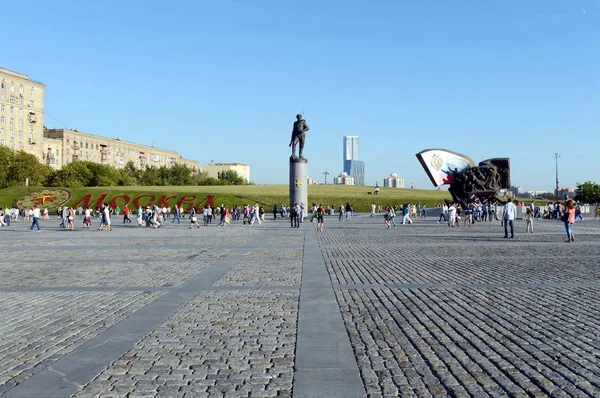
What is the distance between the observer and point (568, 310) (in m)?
7.88

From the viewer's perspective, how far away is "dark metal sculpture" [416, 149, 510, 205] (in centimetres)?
5306

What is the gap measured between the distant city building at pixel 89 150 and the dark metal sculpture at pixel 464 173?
7823 centimetres

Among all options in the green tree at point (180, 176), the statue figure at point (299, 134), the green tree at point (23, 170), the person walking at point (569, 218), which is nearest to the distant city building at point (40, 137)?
the green tree at point (23, 170)

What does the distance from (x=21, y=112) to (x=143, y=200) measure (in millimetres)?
44362

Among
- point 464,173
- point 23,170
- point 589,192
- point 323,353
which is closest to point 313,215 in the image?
point 464,173

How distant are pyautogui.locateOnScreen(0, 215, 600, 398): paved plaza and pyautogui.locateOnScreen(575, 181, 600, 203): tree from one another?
12161 cm

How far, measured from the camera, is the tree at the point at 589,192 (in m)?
120

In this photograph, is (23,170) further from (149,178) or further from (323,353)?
(323,353)

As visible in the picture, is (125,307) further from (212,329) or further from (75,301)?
(212,329)

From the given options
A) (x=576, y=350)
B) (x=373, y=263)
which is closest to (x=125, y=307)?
(x=576, y=350)

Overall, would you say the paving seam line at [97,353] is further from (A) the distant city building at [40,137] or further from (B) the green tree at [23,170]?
(A) the distant city building at [40,137]

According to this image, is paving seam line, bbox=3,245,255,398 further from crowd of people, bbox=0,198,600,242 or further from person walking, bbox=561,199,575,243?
crowd of people, bbox=0,198,600,242

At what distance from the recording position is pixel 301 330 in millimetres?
6676

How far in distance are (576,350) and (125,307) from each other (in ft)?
19.9
